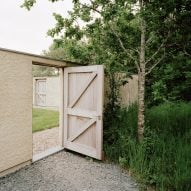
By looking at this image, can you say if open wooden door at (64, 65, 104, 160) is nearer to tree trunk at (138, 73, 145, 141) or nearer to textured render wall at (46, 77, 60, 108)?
tree trunk at (138, 73, 145, 141)

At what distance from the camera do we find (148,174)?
4684 mm

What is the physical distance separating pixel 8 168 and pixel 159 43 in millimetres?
4423

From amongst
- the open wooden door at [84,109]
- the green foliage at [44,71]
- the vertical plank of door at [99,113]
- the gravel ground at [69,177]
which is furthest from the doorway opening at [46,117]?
the green foliage at [44,71]

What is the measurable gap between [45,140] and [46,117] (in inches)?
184

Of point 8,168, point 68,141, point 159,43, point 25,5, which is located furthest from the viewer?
point 68,141

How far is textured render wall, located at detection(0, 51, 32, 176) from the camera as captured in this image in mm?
4883

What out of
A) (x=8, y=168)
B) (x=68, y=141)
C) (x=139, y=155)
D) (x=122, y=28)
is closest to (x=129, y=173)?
(x=139, y=155)

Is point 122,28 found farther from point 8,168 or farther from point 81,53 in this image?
point 8,168

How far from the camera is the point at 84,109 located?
6133 mm

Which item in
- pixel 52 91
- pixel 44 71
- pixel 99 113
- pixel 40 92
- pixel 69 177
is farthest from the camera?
pixel 44 71

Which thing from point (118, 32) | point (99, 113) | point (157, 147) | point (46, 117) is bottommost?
point (46, 117)

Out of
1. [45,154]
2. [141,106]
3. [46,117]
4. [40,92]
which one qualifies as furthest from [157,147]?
[40,92]

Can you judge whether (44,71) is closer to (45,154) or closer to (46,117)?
(46,117)

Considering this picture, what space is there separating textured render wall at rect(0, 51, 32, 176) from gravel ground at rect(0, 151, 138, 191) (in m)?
0.37
